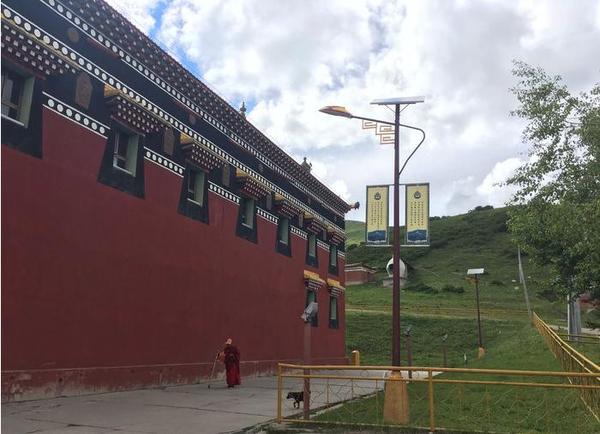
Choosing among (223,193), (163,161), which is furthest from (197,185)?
(163,161)

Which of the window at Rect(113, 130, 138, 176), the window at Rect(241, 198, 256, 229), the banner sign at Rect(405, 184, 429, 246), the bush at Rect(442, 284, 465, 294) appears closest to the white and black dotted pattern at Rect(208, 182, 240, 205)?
the window at Rect(241, 198, 256, 229)

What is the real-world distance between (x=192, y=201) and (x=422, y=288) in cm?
5407

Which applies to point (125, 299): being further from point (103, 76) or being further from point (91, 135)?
point (103, 76)

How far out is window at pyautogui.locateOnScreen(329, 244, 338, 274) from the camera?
29.5 meters

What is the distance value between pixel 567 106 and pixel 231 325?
11.7 m

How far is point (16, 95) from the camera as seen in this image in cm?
1128

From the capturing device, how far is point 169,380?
1511 centimetres

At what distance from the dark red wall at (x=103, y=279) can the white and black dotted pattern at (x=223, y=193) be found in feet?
0.76

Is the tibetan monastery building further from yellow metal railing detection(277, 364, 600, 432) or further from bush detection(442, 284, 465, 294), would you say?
bush detection(442, 284, 465, 294)

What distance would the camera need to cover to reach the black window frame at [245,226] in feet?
64.5

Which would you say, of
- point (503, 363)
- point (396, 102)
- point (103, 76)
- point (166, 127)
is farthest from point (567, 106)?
point (103, 76)

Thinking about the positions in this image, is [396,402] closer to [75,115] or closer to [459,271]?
[75,115]

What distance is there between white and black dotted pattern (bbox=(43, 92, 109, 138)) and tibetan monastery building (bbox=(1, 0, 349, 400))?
3 cm

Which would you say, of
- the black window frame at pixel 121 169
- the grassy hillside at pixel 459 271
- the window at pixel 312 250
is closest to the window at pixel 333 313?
the window at pixel 312 250
